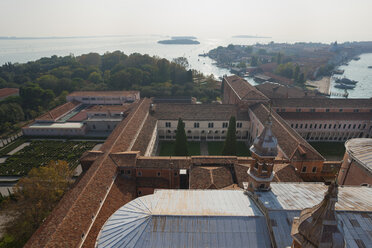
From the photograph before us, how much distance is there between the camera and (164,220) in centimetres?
1530

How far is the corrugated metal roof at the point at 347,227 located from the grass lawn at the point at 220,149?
30845 mm

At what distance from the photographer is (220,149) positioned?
4888 cm

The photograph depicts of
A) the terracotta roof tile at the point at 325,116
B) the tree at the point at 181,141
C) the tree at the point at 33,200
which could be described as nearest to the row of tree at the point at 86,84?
the terracotta roof tile at the point at 325,116

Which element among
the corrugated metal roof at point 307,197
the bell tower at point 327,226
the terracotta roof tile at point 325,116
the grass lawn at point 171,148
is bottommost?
the grass lawn at point 171,148

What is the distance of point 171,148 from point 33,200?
27.5m

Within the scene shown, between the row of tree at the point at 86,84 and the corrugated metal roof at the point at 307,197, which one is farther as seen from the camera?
the row of tree at the point at 86,84

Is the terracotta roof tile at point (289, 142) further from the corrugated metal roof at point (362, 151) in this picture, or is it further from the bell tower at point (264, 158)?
the bell tower at point (264, 158)

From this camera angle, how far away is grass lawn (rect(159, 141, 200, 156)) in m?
46.6

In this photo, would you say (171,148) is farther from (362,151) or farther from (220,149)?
(362,151)

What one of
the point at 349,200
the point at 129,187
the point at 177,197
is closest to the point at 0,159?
the point at 129,187

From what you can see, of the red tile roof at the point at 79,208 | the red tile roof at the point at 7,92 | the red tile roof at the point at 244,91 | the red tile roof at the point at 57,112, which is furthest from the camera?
the red tile roof at the point at 7,92

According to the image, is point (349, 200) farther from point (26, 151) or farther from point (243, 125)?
point (26, 151)

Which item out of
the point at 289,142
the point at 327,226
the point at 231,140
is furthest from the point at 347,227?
the point at 231,140

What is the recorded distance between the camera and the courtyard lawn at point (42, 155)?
4169cm
